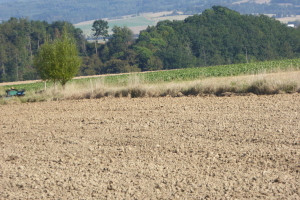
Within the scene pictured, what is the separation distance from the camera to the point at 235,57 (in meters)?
75.1

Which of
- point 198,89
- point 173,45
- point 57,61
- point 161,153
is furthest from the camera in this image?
point 173,45

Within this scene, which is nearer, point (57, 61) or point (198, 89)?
point (198, 89)

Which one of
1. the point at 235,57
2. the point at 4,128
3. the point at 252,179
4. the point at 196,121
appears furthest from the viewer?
the point at 235,57

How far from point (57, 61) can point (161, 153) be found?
15.4m

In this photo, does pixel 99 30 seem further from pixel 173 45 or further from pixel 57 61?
pixel 57 61

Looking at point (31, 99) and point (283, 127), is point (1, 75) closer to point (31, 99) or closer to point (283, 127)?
point (31, 99)

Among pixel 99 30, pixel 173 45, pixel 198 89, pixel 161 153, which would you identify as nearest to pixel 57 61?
pixel 198 89

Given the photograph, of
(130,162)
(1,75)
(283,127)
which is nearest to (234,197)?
(130,162)

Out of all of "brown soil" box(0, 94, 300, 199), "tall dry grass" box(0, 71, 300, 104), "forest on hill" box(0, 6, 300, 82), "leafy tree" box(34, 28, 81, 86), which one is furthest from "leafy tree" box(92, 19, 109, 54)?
"brown soil" box(0, 94, 300, 199)

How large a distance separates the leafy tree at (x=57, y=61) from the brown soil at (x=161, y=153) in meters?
9.81

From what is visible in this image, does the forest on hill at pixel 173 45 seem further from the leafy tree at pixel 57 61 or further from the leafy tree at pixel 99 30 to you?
the leafy tree at pixel 57 61

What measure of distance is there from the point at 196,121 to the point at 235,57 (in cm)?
6677

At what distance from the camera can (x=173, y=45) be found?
77.6m

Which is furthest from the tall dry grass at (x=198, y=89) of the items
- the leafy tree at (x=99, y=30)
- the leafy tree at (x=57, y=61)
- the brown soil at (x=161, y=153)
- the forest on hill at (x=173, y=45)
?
the leafy tree at (x=99, y=30)
